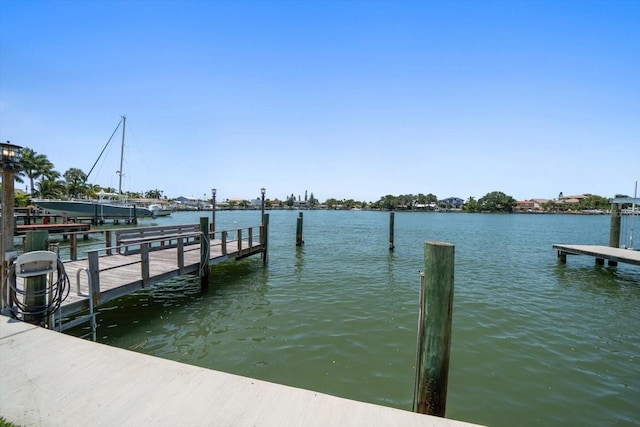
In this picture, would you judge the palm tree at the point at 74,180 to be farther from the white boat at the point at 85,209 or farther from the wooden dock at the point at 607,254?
the wooden dock at the point at 607,254

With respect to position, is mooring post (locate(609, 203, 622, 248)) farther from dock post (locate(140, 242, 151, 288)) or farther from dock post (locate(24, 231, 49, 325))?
dock post (locate(24, 231, 49, 325))

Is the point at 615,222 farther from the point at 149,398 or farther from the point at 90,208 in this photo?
the point at 90,208

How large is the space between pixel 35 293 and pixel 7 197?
1.75 meters

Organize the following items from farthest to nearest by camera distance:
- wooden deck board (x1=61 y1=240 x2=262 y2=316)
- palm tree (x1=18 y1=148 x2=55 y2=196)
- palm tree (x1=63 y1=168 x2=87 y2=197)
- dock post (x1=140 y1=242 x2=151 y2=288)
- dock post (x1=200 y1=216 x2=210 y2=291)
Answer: palm tree (x1=63 y1=168 x2=87 y2=197) → palm tree (x1=18 y1=148 x2=55 y2=196) → dock post (x1=200 y1=216 x2=210 y2=291) → dock post (x1=140 y1=242 x2=151 y2=288) → wooden deck board (x1=61 y1=240 x2=262 y2=316)

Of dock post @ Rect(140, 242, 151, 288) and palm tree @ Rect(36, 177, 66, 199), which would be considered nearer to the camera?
dock post @ Rect(140, 242, 151, 288)

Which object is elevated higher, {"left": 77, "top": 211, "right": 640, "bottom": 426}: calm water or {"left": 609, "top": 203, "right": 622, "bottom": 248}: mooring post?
{"left": 609, "top": 203, "right": 622, "bottom": 248}: mooring post

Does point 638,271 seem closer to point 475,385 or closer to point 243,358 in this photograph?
point 475,385

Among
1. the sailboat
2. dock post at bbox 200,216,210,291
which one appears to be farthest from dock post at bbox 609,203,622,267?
the sailboat

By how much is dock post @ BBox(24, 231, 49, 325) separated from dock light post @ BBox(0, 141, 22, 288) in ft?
1.14

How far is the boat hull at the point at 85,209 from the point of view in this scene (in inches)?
1554

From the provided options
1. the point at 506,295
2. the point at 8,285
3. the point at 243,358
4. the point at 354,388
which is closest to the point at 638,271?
the point at 506,295

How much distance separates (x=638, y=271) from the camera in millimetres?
16484

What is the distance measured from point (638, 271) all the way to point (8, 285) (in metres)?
24.1

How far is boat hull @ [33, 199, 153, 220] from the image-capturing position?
39.5 m
